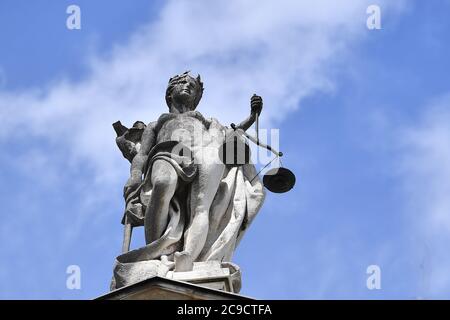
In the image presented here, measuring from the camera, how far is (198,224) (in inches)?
814

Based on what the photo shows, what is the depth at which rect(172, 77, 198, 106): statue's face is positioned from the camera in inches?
884

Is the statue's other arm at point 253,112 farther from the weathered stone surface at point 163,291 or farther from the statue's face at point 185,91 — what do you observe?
the weathered stone surface at point 163,291

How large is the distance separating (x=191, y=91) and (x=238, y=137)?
1.24 metres

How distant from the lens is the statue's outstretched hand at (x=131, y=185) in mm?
21391

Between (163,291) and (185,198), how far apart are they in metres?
3.16

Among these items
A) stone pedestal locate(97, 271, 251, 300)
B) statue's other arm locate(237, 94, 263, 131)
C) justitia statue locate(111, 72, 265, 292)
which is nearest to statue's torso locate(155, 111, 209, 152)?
justitia statue locate(111, 72, 265, 292)

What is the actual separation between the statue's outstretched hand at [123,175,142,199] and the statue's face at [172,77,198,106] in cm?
158

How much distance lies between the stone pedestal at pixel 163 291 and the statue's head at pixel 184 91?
15.9 ft

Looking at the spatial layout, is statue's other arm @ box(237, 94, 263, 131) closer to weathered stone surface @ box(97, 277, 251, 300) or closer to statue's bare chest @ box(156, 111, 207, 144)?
statue's bare chest @ box(156, 111, 207, 144)
